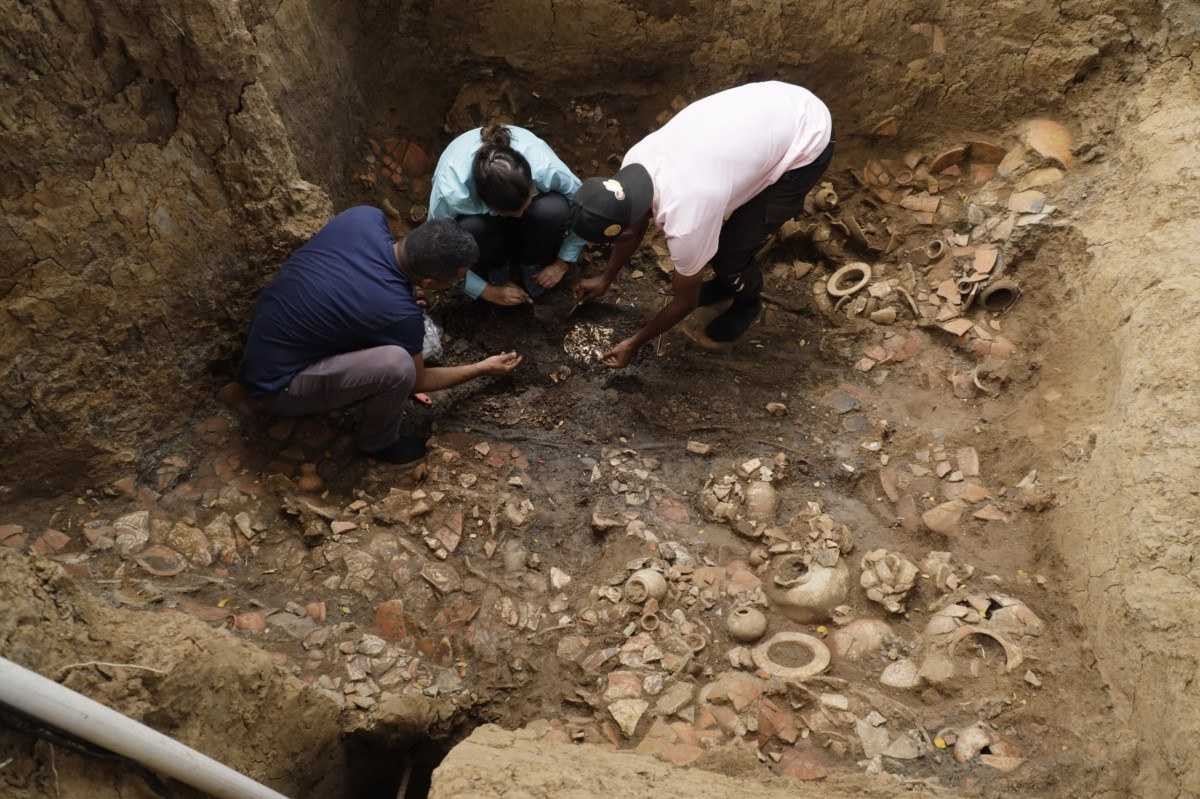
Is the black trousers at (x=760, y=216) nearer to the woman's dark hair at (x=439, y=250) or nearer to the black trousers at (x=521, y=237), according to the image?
the black trousers at (x=521, y=237)

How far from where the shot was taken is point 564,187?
3.54 metres

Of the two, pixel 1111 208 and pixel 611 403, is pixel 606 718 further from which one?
pixel 1111 208

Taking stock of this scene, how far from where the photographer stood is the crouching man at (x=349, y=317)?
9.52 feet

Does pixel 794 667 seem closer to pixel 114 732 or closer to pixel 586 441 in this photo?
pixel 586 441

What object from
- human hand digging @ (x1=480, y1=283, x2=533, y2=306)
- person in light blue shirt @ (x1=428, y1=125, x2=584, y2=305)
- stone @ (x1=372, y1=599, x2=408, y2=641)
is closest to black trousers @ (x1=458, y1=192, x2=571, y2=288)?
person in light blue shirt @ (x1=428, y1=125, x2=584, y2=305)

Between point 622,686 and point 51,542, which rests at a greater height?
point 51,542

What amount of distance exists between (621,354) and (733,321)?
0.63 m

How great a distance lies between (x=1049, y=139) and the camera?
3723 mm

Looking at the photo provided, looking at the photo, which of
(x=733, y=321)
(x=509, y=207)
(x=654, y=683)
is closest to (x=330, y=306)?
(x=509, y=207)

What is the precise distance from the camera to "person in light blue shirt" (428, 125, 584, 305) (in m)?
3.19

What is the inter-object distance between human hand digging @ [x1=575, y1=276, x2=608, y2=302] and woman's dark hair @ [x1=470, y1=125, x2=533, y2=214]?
652 mm

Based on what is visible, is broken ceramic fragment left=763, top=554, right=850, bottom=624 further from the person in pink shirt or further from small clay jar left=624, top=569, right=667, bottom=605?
the person in pink shirt

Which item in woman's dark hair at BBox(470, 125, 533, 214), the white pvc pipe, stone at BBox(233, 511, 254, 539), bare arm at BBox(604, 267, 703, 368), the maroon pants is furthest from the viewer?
bare arm at BBox(604, 267, 703, 368)

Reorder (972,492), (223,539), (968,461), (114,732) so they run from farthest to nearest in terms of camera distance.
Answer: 1. (968,461)
2. (972,492)
3. (223,539)
4. (114,732)
